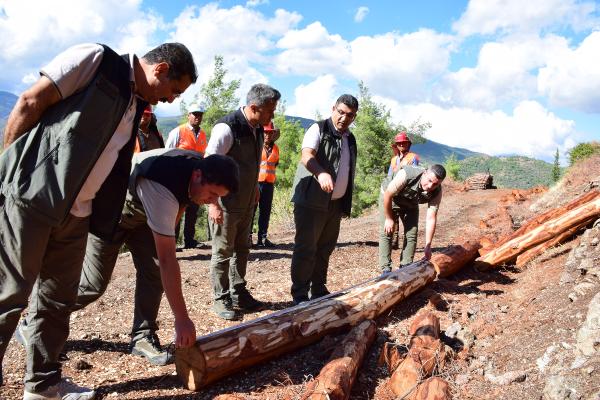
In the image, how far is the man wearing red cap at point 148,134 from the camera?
4915 mm

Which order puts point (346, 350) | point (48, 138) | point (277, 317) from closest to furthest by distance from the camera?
point (48, 138), point (346, 350), point (277, 317)

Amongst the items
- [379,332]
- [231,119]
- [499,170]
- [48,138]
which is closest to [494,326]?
[379,332]

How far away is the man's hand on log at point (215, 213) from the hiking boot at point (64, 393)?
1.64 metres

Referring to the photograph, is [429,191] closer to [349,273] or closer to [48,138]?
[349,273]

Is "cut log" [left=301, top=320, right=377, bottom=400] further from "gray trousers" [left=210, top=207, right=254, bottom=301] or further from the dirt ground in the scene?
"gray trousers" [left=210, top=207, right=254, bottom=301]

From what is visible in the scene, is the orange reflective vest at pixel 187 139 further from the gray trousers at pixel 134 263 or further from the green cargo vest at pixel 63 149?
the green cargo vest at pixel 63 149

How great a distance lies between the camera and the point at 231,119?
423cm

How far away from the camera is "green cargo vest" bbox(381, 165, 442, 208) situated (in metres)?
5.29

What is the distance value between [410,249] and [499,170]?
10591 centimetres

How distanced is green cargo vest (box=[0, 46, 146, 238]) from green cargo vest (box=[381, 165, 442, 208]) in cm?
354

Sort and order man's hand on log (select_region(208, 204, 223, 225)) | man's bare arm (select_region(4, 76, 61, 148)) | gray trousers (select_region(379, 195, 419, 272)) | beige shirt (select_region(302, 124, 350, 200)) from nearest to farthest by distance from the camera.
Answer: man's bare arm (select_region(4, 76, 61, 148)), man's hand on log (select_region(208, 204, 223, 225)), beige shirt (select_region(302, 124, 350, 200)), gray trousers (select_region(379, 195, 419, 272))

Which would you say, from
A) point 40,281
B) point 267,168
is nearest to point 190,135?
point 267,168

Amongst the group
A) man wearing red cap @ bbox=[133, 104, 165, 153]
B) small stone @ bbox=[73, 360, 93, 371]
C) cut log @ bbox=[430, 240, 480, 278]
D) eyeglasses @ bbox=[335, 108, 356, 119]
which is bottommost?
small stone @ bbox=[73, 360, 93, 371]

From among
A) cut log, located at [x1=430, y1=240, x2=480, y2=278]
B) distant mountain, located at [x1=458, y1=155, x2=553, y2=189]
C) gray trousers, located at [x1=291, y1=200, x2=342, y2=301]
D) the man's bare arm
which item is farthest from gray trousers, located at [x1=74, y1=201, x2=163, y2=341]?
distant mountain, located at [x1=458, y1=155, x2=553, y2=189]
